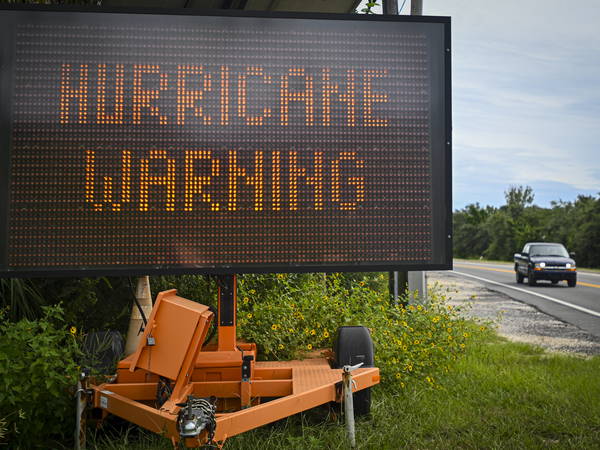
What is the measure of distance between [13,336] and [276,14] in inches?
101

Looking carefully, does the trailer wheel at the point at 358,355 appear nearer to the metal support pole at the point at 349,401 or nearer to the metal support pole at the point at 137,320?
the metal support pole at the point at 349,401

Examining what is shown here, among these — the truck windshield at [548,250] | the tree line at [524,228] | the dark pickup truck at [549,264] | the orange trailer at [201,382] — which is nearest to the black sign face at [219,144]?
the orange trailer at [201,382]

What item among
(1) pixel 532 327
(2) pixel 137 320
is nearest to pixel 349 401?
(2) pixel 137 320

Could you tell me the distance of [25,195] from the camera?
3.22 meters

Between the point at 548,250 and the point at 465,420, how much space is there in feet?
55.2

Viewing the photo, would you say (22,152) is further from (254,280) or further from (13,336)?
(254,280)

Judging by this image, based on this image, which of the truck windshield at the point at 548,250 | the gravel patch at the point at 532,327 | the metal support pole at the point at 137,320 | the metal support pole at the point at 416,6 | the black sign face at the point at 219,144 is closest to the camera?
the black sign face at the point at 219,144

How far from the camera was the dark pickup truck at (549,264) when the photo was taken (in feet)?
61.2

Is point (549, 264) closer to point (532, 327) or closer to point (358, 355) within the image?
point (532, 327)

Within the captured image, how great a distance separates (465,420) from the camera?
4316mm

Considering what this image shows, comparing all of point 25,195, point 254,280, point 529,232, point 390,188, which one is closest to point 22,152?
point 25,195

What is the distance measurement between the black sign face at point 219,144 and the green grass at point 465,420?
1.22 metres

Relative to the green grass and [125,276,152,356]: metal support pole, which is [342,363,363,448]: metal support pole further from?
[125,276,152,356]: metal support pole

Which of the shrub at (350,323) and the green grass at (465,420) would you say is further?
the shrub at (350,323)
